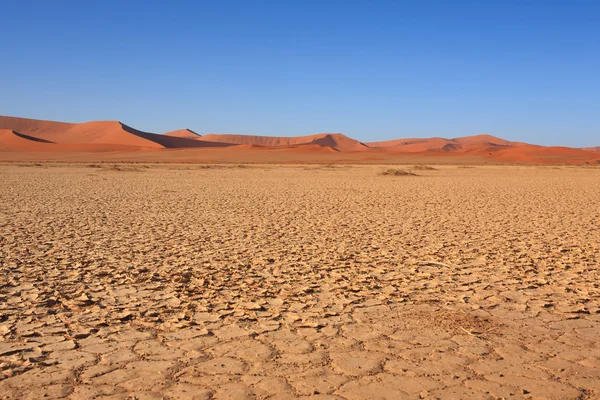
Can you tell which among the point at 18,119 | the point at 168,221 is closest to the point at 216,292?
the point at 168,221

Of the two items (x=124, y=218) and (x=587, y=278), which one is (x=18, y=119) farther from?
(x=587, y=278)

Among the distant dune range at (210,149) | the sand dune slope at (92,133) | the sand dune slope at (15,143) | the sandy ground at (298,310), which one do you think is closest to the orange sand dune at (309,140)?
the distant dune range at (210,149)

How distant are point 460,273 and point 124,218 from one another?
19.4 feet

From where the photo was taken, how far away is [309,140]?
13638 centimetres

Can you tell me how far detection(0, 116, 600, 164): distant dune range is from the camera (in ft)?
155

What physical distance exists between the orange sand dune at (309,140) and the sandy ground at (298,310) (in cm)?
10191

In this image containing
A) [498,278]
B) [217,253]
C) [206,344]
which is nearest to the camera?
[206,344]

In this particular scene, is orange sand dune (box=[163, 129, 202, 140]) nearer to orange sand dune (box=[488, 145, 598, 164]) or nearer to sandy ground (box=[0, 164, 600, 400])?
orange sand dune (box=[488, 145, 598, 164])

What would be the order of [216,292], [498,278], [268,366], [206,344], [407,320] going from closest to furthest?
[268,366], [206,344], [407,320], [216,292], [498,278]

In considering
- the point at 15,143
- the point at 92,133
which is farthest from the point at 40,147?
the point at 92,133

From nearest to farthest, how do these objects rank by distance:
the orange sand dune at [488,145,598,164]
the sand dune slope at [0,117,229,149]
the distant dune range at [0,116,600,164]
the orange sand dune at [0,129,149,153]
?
the distant dune range at [0,116,600,164] < the orange sand dune at [488,145,598,164] < the orange sand dune at [0,129,149,153] < the sand dune slope at [0,117,229,149]

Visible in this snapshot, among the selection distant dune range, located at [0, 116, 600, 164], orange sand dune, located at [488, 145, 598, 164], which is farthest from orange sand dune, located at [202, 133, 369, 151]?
orange sand dune, located at [488, 145, 598, 164]

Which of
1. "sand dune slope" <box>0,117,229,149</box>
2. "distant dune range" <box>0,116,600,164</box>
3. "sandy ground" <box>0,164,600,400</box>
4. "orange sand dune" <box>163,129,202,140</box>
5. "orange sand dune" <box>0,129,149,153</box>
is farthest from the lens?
"orange sand dune" <box>163,129,202,140</box>

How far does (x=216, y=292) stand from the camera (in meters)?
4.51
